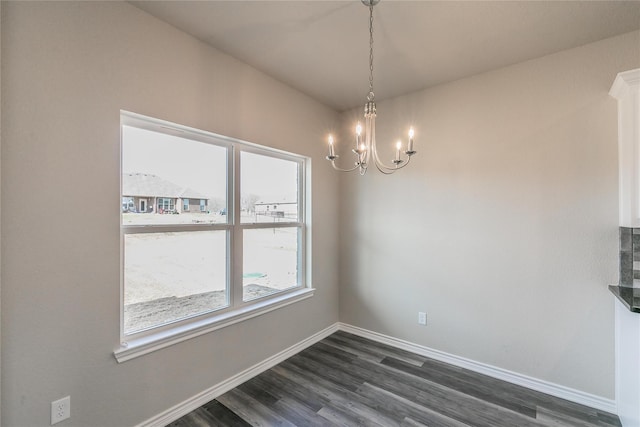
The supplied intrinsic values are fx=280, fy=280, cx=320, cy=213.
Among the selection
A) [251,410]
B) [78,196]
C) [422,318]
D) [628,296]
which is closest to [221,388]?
[251,410]

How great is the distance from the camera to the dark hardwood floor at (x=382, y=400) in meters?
1.96

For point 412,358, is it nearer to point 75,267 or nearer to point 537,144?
point 537,144

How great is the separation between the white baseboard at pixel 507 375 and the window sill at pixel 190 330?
124 centimetres

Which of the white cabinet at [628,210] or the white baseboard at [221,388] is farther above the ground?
the white cabinet at [628,210]

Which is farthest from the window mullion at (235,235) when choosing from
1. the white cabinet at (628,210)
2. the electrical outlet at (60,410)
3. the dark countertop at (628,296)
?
the white cabinet at (628,210)

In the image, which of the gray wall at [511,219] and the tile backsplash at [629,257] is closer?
the tile backsplash at [629,257]

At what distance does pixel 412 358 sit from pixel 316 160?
2.33 metres

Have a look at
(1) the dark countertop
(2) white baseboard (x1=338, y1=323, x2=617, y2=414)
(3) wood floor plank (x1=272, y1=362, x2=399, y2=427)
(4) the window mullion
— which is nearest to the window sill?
(4) the window mullion

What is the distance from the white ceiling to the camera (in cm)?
180

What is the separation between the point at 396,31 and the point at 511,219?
5.95ft

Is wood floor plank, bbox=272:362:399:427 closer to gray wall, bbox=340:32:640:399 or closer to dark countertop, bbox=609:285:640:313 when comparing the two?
gray wall, bbox=340:32:640:399

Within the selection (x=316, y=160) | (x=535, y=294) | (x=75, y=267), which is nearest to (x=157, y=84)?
(x=75, y=267)

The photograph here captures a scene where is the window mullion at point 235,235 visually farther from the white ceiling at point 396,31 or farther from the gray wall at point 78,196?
the white ceiling at point 396,31

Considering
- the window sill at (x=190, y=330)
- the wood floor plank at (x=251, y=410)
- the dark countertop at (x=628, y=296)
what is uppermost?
the dark countertop at (x=628, y=296)
